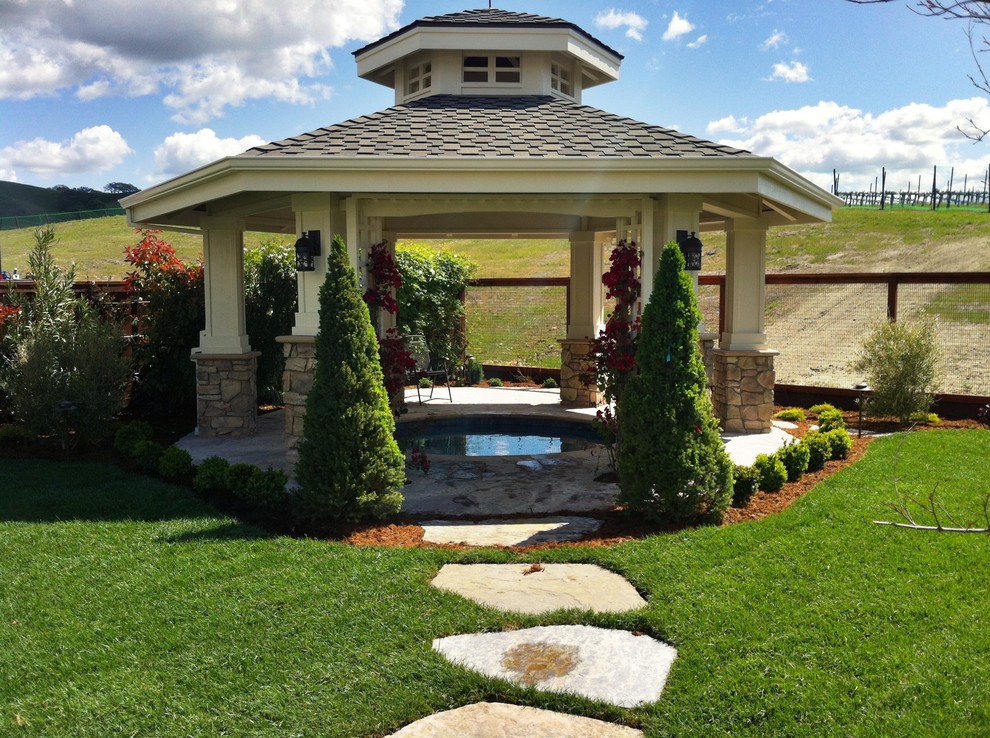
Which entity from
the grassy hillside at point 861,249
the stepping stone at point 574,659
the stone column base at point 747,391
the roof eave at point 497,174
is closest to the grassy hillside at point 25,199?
the grassy hillside at point 861,249

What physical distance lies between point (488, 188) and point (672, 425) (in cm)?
243

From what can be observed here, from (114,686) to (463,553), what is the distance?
2.09m

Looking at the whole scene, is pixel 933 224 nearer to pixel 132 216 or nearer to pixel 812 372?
pixel 812 372

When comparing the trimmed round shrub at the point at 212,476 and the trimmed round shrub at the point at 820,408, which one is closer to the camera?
the trimmed round shrub at the point at 212,476

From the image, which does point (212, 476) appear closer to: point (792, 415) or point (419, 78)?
point (419, 78)

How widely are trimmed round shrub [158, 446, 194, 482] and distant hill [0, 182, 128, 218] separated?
4822 cm

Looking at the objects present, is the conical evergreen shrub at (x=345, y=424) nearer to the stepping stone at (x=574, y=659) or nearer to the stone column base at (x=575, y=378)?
the stepping stone at (x=574, y=659)

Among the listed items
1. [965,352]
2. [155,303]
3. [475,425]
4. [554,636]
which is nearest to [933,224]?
[965,352]

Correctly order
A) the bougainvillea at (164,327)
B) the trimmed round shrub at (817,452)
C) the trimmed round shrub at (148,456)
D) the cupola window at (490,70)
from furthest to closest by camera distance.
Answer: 1. the bougainvillea at (164,327)
2. the cupola window at (490,70)
3. the trimmed round shrub at (148,456)
4. the trimmed round shrub at (817,452)

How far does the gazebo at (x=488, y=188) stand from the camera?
6.25 m

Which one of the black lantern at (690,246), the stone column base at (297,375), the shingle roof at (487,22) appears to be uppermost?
the shingle roof at (487,22)

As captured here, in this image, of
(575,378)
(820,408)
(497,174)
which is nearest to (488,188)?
(497,174)

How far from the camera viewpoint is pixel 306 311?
22.6ft

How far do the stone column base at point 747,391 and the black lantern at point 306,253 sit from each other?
4.90 metres
